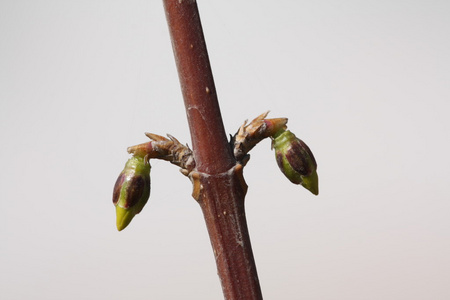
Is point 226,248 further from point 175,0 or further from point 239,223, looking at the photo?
point 175,0

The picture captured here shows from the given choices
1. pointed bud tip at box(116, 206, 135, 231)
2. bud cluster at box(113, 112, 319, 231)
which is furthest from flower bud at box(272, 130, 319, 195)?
pointed bud tip at box(116, 206, 135, 231)

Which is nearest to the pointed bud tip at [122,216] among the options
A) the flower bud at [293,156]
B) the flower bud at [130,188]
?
the flower bud at [130,188]

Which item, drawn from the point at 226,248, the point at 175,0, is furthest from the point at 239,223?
the point at 175,0

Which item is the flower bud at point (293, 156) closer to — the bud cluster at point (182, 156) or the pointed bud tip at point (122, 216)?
the bud cluster at point (182, 156)

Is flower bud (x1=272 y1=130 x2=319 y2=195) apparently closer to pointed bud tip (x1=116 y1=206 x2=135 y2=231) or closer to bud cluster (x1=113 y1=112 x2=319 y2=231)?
bud cluster (x1=113 y1=112 x2=319 y2=231)
